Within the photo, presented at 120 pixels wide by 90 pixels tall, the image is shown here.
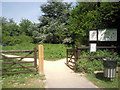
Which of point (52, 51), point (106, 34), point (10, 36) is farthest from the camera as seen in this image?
point (10, 36)

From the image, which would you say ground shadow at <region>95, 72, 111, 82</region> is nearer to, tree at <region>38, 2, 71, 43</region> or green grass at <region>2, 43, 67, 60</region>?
green grass at <region>2, 43, 67, 60</region>

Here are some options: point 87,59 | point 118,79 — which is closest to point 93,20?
point 87,59

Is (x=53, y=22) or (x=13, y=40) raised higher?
(x=53, y=22)

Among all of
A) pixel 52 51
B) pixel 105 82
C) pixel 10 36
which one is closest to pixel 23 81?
pixel 105 82

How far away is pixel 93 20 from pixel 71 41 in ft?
36.7

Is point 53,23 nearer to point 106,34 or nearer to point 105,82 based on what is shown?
point 106,34

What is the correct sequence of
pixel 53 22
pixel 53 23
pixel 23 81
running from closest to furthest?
pixel 23 81
pixel 53 23
pixel 53 22

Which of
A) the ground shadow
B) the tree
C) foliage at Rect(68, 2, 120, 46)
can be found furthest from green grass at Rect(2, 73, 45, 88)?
the tree

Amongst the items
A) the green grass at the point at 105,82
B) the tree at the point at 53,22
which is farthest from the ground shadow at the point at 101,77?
the tree at the point at 53,22

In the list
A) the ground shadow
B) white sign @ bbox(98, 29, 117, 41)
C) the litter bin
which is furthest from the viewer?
white sign @ bbox(98, 29, 117, 41)

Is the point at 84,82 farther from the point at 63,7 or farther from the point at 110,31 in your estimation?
the point at 63,7

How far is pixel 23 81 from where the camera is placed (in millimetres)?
5492

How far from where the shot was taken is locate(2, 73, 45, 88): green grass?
16.6 feet

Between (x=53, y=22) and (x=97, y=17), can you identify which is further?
(x=53, y=22)
